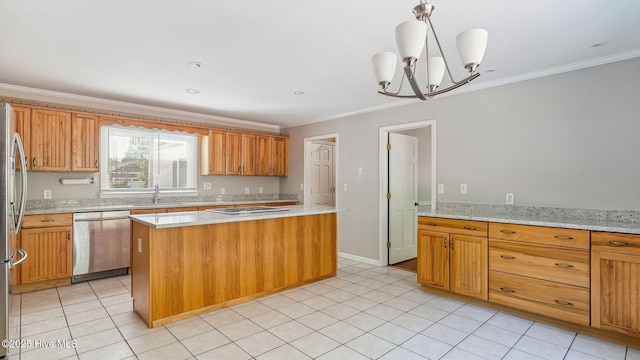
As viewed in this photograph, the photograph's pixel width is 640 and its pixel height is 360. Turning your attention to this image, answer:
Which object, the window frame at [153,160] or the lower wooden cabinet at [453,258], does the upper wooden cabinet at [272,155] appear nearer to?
the window frame at [153,160]

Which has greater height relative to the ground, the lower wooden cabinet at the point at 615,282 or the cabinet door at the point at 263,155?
the cabinet door at the point at 263,155

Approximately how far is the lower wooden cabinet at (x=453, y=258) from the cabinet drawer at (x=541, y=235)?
0.50ft

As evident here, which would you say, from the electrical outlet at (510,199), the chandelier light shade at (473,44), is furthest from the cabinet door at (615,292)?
the chandelier light shade at (473,44)

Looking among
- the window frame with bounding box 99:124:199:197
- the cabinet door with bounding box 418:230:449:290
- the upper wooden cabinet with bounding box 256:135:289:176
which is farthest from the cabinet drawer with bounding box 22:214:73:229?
the cabinet door with bounding box 418:230:449:290

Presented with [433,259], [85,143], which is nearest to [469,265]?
[433,259]

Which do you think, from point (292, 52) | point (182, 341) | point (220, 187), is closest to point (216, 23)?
point (292, 52)

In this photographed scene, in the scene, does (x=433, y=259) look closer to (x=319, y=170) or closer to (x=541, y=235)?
(x=541, y=235)

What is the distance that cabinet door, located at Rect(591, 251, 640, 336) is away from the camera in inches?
93.9

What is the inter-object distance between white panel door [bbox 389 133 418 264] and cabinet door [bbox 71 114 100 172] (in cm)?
405

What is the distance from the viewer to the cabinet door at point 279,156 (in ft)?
20.2

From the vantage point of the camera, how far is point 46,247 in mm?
3688

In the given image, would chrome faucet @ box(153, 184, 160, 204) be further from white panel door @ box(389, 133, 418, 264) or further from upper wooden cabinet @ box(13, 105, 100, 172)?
white panel door @ box(389, 133, 418, 264)

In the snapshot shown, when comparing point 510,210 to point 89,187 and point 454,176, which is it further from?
point 89,187

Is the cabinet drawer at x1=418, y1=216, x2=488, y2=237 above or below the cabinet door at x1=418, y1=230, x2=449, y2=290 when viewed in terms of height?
above
